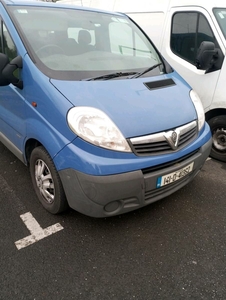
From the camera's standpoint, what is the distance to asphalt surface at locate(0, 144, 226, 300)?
1.82 m

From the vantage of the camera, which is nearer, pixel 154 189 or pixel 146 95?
pixel 154 189

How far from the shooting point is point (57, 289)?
1810 millimetres

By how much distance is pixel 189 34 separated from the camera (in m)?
3.66

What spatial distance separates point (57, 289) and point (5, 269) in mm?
439

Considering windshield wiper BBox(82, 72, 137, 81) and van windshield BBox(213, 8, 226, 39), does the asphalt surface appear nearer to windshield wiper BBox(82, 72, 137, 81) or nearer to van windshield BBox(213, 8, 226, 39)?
windshield wiper BBox(82, 72, 137, 81)

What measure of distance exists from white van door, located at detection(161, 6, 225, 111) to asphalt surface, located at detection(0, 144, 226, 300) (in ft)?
5.20

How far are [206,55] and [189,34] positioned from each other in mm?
715

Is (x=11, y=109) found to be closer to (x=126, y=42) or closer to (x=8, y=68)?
(x=8, y=68)

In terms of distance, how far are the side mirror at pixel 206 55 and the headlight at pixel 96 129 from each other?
1.84m

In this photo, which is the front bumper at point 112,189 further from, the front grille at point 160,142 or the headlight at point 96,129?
the headlight at point 96,129


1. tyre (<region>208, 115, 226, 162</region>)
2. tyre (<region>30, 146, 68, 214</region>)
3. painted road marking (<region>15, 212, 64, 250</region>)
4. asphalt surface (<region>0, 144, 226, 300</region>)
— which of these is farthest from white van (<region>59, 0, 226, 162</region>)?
painted road marking (<region>15, 212, 64, 250</region>)

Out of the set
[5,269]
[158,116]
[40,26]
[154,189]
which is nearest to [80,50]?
[40,26]

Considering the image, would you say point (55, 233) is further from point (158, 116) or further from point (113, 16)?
point (113, 16)

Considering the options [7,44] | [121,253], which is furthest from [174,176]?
[7,44]
